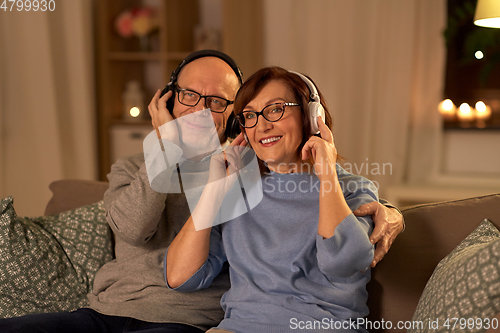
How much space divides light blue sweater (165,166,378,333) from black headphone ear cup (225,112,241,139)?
0.76 ft

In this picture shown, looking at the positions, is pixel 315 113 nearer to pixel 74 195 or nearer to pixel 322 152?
pixel 322 152

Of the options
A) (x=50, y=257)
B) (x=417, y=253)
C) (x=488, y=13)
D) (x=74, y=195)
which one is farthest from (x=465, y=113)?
(x=50, y=257)

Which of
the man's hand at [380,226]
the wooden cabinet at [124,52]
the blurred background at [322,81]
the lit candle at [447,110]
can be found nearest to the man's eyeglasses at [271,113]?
the man's hand at [380,226]

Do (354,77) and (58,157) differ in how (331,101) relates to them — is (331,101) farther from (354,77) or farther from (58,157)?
(58,157)

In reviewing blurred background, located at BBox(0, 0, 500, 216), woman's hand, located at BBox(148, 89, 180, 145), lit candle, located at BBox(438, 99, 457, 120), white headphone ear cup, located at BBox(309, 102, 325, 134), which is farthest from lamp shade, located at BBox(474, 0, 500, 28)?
lit candle, located at BBox(438, 99, 457, 120)

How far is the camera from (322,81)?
3.06 meters

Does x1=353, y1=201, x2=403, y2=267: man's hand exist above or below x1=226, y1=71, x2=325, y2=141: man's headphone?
below

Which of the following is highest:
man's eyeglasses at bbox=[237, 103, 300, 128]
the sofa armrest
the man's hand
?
man's eyeglasses at bbox=[237, 103, 300, 128]

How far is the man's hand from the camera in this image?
109 centimetres

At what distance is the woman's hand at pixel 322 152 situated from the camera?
106cm

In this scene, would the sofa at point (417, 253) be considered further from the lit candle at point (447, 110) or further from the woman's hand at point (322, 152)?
the lit candle at point (447, 110)

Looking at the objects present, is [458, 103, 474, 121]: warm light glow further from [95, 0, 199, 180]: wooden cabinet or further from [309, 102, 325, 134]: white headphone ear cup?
[309, 102, 325, 134]: white headphone ear cup

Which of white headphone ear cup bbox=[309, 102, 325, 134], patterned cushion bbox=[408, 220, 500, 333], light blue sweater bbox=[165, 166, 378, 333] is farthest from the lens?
white headphone ear cup bbox=[309, 102, 325, 134]

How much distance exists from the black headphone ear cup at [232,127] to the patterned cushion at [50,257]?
56cm
